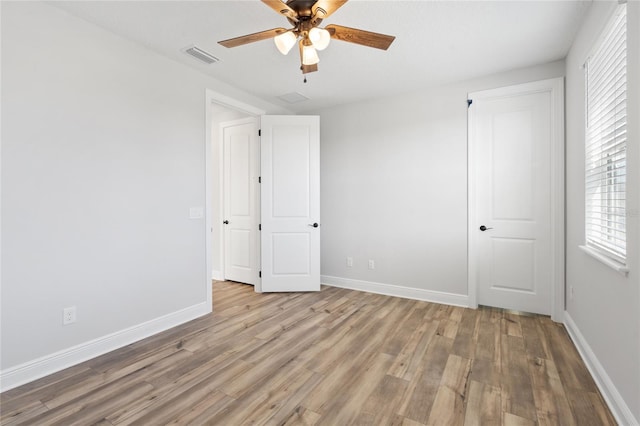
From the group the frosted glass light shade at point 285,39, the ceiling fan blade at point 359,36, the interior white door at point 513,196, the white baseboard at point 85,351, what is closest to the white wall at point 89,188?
the white baseboard at point 85,351

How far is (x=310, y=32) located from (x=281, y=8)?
212mm

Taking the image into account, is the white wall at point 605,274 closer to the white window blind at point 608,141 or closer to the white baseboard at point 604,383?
the white baseboard at point 604,383

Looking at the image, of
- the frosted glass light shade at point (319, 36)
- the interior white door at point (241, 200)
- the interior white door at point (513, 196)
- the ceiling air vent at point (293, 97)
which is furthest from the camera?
the interior white door at point (241, 200)

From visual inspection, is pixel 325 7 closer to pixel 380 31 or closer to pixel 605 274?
pixel 380 31

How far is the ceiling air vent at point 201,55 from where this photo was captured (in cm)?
273

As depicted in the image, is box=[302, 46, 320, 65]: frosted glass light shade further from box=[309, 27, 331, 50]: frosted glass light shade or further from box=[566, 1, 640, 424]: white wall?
box=[566, 1, 640, 424]: white wall

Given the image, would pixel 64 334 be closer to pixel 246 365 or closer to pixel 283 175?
pixel 246 365

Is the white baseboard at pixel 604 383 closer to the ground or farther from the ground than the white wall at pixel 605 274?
closer to the ground

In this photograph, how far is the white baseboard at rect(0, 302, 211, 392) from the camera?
1.99m

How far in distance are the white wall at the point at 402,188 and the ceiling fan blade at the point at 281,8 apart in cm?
231

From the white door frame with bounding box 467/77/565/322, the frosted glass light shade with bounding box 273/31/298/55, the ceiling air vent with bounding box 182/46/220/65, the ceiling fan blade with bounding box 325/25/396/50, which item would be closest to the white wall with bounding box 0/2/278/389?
the ceiling air vent with bounding box 182/46/220/65

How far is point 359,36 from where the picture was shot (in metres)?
1.92

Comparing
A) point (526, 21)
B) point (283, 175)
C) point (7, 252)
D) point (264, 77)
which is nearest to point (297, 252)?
point (283, 175)

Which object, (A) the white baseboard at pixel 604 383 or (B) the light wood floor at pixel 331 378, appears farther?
(B) the light wood floor at pixel 331 378
